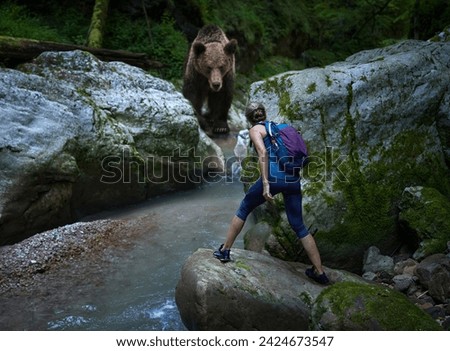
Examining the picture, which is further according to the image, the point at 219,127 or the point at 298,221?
the point at 219,127

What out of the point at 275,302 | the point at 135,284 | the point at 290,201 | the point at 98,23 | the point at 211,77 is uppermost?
the point at 98,23

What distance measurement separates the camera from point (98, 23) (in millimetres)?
11930

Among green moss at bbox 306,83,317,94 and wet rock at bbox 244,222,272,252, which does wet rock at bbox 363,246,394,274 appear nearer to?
wet rock at bbox 244,222,272,252

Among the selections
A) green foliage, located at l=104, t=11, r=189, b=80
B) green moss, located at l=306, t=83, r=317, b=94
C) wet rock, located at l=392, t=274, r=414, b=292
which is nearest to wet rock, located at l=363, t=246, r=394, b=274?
wet rock, located at l=392, t=274, r=414, b=292

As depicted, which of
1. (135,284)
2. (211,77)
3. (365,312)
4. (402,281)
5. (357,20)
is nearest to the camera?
(365,312)

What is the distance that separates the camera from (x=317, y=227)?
467 cm

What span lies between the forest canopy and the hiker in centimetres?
582

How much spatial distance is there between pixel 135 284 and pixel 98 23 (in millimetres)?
9534

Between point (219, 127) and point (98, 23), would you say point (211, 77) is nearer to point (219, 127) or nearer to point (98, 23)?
point (219, 127)

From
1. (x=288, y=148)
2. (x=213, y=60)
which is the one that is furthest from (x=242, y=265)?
(x=213, y=60)

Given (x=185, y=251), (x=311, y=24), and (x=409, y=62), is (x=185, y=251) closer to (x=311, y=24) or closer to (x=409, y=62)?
(x=409, y=62)

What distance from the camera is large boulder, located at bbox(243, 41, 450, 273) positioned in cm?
479

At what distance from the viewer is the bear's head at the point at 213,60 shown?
31.3 ft

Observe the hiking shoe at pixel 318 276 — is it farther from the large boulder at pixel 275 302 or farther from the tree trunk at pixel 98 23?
the tree trunk at pixel 98 23
